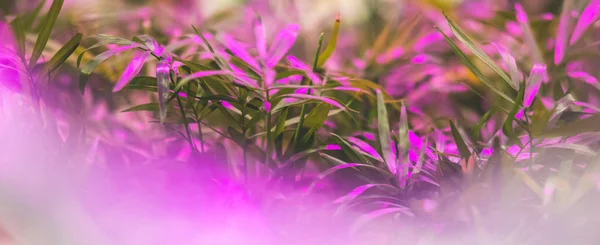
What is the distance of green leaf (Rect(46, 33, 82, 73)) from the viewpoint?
24 centimetres

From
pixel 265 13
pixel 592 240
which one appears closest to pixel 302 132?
pixel 592 240

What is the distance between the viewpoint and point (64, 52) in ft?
0.81

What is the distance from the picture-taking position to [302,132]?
30cm

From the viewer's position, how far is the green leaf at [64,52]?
0.24 metres

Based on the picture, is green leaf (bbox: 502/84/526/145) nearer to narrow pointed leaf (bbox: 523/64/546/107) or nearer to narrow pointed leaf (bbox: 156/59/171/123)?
narrow pointed leaf (bbox: 523/64/546/107)

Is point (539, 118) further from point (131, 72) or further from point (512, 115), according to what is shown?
point (131, 72)

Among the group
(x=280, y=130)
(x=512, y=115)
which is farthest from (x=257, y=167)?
(x=512, y=115)

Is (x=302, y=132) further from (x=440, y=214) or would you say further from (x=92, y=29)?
(x=92, y=29)

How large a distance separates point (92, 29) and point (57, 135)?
0.70 ft

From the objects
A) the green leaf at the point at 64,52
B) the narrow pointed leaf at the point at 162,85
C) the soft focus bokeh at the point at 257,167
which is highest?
the green leaf at the point at 64,52

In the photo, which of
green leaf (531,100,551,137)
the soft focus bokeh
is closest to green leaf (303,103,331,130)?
the soft focus bokeh

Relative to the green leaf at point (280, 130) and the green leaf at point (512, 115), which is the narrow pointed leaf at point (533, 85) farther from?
the green leaf at point (280, 130)

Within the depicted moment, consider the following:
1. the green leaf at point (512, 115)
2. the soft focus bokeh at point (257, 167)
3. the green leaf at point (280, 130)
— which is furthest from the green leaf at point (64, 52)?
the green leaf at point (512, 115)

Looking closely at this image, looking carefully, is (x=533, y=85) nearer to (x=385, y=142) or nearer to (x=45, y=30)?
(x=385, y=142)
